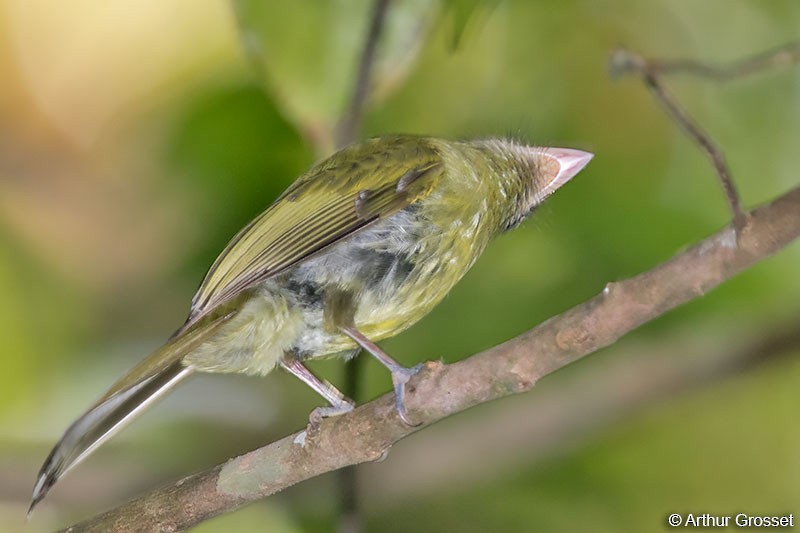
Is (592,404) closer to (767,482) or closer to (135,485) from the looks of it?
(767,482)

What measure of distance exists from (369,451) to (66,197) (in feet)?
9.60

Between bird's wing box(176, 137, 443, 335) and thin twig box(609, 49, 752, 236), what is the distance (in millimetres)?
868

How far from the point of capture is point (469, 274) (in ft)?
13.1

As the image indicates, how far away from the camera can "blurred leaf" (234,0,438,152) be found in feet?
9.48

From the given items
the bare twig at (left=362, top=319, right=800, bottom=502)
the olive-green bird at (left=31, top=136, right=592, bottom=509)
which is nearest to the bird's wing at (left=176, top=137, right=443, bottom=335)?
the olive-green bird at (left=31, top=136, right=592, bottom=509)

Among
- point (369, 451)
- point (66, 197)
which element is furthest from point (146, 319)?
point (369, 451)

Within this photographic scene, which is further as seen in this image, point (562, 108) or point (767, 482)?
point (562, 108)

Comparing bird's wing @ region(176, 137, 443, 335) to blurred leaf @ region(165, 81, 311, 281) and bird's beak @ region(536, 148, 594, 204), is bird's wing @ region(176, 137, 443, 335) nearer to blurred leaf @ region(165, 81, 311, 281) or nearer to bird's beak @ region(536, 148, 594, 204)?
bird's beak @ region(536, 148, 594, 204)

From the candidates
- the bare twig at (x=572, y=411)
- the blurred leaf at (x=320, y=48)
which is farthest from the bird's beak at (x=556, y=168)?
the bare twig at (x=572, y=411)

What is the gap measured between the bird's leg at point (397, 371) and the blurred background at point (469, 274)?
0.91 metres

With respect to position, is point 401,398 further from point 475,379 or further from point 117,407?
point 117,407

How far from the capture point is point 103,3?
4699 mm

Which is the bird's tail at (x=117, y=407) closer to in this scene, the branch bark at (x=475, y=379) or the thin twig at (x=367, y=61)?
the branch bark at (x=475, y=379)

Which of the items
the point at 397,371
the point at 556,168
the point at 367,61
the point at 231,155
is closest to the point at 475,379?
the point at 397,371
